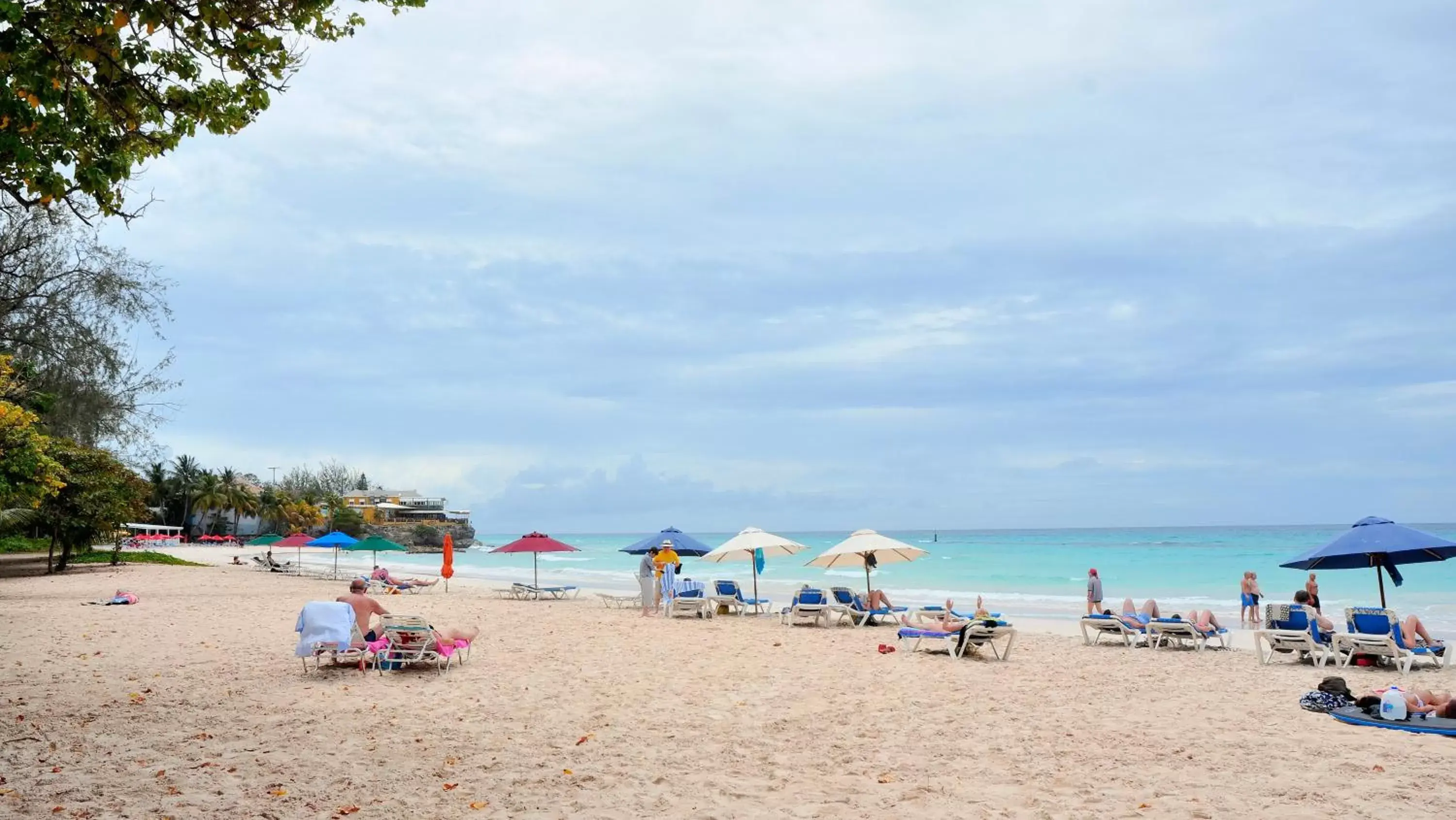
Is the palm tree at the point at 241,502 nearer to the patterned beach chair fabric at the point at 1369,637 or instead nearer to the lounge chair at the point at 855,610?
the lounge chair at the point at 855,610

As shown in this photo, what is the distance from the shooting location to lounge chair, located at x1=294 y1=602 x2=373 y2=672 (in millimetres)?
9422

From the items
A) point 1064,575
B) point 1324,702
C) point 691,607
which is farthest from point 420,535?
point 1324,702

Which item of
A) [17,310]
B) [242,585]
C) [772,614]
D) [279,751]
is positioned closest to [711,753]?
[279,751]

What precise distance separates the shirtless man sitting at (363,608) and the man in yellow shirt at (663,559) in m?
7.80

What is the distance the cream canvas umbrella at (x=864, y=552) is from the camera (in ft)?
53.3

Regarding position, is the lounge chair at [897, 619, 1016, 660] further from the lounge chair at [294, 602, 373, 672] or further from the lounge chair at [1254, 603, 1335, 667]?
the lounge chair at [294, 602, 373, 672]

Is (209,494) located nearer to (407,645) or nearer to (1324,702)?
(407,645)

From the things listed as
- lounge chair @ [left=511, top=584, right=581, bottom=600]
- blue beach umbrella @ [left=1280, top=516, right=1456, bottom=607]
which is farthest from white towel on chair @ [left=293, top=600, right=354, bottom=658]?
lounge chair @ [left=511, top=584, right=581, bottom=600]

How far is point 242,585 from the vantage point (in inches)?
975

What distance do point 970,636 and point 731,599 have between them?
22.9 feet

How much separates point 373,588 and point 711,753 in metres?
20.8

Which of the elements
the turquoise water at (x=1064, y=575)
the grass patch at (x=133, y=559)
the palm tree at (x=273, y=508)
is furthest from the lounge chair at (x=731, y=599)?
the palm tree at (x=273, y=508)

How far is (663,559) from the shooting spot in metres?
17.8

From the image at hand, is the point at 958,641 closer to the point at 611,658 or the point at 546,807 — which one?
the point at 611,658
